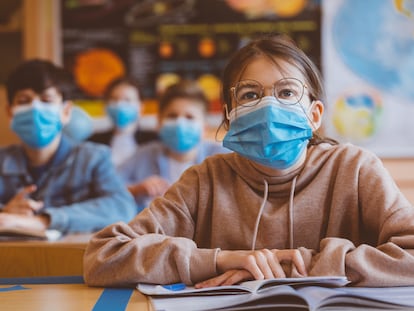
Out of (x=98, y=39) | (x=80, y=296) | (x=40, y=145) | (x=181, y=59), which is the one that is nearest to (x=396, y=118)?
(x=181, y=59)

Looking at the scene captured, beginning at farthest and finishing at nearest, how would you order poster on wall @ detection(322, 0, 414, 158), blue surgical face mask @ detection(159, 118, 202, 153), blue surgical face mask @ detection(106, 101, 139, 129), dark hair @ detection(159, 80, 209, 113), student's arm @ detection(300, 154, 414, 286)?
poster on wall @ detection(322, 0, 414, 158)
blue surgical face mask @ detection(106, 101, 139, 129)
dark hair @ detection(159, 80, 209, 113)
blue surgical face mask @ detection(159, 118, 202, 153)
student's arm @ detection(300, 154, 414, 286)

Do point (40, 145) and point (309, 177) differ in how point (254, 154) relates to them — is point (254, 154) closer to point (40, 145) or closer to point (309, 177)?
point (309, 177)

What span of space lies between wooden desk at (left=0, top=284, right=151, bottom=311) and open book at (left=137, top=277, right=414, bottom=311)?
38mm

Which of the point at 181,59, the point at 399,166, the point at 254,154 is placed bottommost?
the point at 399,166

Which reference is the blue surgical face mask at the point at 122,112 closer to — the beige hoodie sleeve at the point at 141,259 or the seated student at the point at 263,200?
the seated student at the point at 263,200

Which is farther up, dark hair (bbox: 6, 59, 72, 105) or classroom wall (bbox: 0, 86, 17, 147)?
dark hair (bbox: 6, 59, 72, 105)

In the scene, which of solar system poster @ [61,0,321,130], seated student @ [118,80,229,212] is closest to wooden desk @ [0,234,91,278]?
seated student @ [118,80,229,212]

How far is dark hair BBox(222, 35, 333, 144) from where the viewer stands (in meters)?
1.25

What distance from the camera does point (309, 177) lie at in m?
1.25

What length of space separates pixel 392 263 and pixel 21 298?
0.52 meters

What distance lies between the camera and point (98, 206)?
7.16 ft

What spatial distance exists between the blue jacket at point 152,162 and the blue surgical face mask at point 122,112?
1.83ft

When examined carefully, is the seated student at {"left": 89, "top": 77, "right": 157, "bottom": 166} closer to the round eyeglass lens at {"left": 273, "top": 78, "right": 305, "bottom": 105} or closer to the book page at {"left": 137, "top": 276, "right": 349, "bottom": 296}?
the round eyeglass lens at {"left": 273, "top": 78, "right": 305, "bottom": 105}

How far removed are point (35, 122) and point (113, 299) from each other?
1.44 metres
